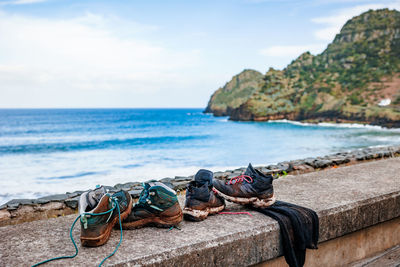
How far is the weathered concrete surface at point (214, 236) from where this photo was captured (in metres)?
1.91

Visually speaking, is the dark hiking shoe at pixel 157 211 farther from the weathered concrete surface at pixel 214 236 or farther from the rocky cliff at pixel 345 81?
the rocky cliff at pixel 345 81

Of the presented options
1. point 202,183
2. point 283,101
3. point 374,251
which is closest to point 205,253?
point 202,183

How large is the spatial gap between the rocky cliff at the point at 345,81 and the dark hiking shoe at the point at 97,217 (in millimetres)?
50995

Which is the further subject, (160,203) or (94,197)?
(160,203)

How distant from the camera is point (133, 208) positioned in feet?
7.71

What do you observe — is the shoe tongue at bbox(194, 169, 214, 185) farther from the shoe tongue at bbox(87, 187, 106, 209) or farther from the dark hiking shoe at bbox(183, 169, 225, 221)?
the shoe tongue at bbox(87, 187, 106, 209)

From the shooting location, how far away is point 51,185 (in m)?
12.7

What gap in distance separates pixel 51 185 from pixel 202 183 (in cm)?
1195

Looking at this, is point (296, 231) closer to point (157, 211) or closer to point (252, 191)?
point (252, 191)

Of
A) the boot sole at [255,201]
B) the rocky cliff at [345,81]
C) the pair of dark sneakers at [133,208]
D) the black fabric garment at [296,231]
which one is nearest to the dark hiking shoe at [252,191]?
the boot sole at [255,201]

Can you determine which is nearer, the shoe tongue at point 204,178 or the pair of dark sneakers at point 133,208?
the pair of dark sneakers at point 133,208

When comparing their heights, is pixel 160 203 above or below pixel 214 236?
above

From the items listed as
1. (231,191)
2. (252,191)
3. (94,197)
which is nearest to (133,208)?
(94,197)

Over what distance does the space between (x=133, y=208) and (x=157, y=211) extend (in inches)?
7.9
